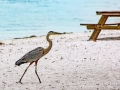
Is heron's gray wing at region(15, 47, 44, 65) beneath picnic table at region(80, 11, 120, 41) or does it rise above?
beneath

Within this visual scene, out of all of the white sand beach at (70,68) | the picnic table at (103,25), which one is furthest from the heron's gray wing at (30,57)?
the picnic table at (103,25)

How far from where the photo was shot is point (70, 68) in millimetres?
9922

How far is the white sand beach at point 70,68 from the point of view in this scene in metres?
8.37

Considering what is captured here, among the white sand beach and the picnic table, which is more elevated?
the picnic table

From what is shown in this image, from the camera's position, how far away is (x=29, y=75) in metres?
9.24

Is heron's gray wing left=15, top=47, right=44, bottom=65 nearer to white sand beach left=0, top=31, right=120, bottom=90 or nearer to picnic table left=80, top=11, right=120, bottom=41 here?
white sand beach left=0, top=31, right=120, bottom=90

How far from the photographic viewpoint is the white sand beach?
8.37 meters

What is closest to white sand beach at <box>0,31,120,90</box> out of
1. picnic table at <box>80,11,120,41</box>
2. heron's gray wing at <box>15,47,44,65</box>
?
heron's gray wing at <box>15,47,44,65</box>

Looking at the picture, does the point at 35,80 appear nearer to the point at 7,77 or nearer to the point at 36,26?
the point at 7,77

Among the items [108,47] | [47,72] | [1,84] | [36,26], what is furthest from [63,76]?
[36,26]

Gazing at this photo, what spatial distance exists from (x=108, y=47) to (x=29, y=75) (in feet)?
12.4

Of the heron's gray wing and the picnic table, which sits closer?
the heron's gray wing

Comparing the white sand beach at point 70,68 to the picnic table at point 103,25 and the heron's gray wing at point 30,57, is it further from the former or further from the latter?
the picnic table at point 103,25

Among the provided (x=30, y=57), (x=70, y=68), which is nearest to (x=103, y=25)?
(x=70, y=68)
